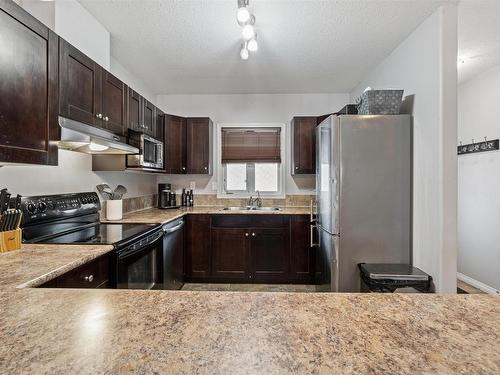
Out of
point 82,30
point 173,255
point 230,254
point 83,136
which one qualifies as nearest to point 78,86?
point 83,136

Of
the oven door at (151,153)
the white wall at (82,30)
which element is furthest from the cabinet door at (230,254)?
the white wall at (82,30)

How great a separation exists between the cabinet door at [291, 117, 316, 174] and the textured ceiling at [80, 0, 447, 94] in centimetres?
53

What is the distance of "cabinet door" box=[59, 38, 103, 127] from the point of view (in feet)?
5.29

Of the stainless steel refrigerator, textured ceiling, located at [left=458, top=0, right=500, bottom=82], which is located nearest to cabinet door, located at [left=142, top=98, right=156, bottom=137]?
the stainless steel refrigerator

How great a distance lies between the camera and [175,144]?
361 centimetres

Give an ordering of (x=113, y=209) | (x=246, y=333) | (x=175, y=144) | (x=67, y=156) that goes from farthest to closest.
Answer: (x=175, y=144), (x=113, y=209), (x=67, y=156), (x=246, y=333)

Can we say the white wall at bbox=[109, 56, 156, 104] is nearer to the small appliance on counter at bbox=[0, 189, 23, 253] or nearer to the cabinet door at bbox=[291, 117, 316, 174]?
the small appliance on counter at bbox=[0, 189, 23, 253]

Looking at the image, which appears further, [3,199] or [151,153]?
[151,153]

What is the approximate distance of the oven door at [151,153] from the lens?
263cm

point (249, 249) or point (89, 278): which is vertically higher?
point (89, 278)

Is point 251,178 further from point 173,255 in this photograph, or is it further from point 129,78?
point 129,78

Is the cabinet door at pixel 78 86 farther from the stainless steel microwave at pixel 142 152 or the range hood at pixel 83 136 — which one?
the stainless steel microwave at pixel 142 152

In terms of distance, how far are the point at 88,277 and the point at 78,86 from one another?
4.10 ft

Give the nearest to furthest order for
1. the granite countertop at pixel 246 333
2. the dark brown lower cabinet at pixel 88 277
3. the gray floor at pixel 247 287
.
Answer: the granite countertop at pixel 246 333 → the dark brown lower cabinet at pixel 88 277 → the gray floor at pixel 247 287
